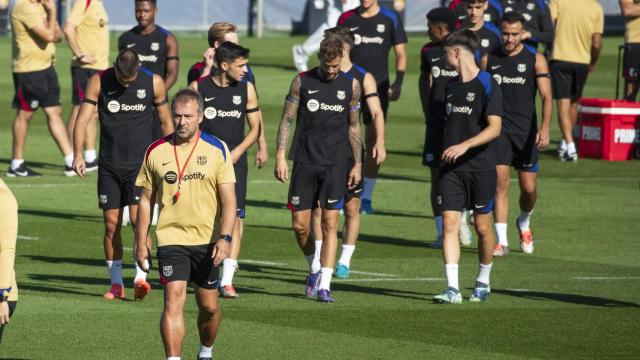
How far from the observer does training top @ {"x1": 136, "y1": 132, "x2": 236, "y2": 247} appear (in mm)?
9930

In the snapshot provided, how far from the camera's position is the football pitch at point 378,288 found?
1129 centimetres

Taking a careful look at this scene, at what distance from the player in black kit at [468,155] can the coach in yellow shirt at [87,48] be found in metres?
9.06

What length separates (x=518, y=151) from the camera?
16.1 metres

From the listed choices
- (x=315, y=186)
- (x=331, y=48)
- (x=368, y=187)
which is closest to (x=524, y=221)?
(x=368, y=187)

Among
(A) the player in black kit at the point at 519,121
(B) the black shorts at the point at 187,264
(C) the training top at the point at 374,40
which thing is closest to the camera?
(B) the black shorts at the point at 187,264

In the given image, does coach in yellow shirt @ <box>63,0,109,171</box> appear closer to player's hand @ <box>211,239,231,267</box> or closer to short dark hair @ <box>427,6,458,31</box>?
short dark hair @ <box>427,6,458,31</box>

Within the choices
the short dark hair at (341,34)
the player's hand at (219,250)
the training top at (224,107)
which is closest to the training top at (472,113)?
the short dark hair at (341,34)

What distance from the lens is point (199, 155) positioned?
32.6 ft

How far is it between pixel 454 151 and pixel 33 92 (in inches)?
396

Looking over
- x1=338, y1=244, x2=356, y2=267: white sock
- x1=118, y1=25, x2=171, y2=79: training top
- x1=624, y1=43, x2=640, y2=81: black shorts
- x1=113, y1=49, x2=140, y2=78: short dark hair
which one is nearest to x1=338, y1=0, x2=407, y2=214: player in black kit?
x1=118, y1=25, x2=171, y2=79: training top

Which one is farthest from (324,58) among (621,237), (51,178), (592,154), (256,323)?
(592,154)

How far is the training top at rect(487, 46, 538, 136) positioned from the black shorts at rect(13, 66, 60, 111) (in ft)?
26.1

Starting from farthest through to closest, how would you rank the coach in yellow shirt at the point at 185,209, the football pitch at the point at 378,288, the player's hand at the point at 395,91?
the player's hand at the point at 395,91 → the football pitch at the point at 378,288 → the coach in yellow shirt at the point at 185,209

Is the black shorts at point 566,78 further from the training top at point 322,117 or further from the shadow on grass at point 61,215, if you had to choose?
the training top at point 322,117
